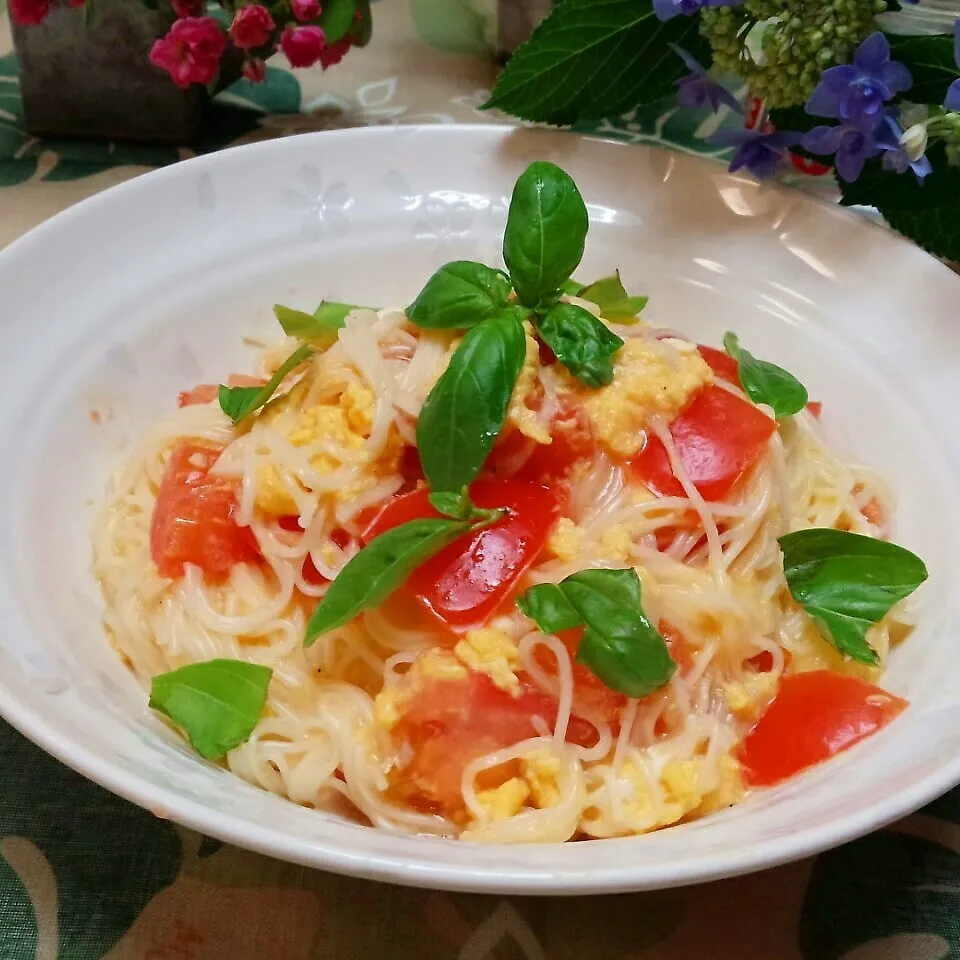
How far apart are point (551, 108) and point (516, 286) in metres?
1.02

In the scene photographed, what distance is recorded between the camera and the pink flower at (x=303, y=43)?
379 cm

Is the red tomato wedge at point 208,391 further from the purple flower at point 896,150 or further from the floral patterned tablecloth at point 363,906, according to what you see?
the purple flower at point 896,150

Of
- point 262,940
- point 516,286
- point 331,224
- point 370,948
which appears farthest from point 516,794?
point 331,224

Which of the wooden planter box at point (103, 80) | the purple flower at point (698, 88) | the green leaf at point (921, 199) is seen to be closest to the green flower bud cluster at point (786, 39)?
the purple flower at point (698, 88)

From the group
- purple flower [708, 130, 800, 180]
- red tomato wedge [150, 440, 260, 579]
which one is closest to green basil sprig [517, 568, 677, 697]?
red tomato wedge [150, 440, 260, 579]

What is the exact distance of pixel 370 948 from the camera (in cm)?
181

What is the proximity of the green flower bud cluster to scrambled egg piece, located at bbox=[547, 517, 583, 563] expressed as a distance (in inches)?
56.9

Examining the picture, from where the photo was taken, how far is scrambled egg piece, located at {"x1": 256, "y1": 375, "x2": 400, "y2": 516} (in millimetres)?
2244

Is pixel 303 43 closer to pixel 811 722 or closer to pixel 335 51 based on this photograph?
pixel 335 51

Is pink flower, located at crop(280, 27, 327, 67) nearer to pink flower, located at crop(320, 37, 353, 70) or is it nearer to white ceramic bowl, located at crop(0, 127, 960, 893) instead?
pink flower, located at crop(320, 37, 353, 70)

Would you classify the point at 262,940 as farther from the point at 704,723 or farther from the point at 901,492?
the point at 901,492

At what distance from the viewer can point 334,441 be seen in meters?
2.29

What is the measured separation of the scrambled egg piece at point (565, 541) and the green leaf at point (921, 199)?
1.48m

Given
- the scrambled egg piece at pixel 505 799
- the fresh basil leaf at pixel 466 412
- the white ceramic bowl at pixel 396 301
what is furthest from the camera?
the fresh basil leaf at pixel 466 412
